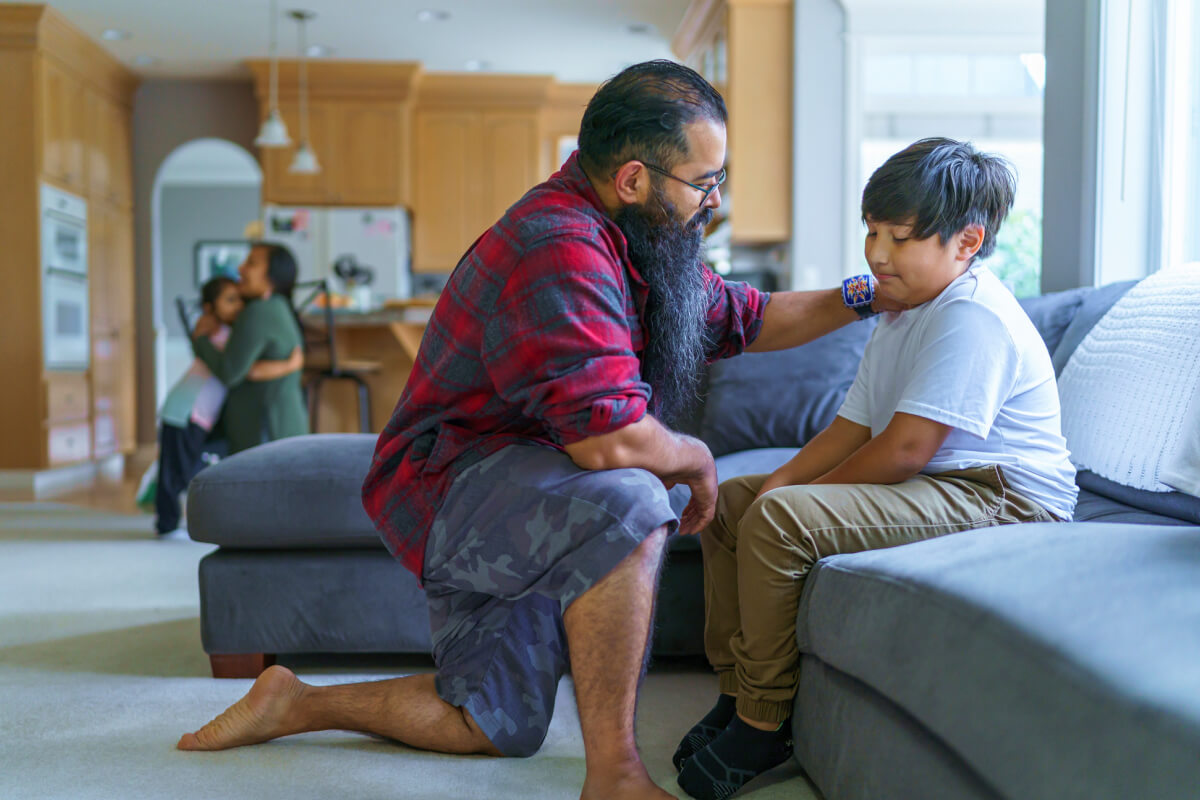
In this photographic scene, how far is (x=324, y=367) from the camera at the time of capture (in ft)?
14.8

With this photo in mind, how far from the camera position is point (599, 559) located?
129 cm

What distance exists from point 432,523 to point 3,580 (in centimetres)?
240

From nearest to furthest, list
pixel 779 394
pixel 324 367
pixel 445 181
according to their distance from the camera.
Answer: pixel 779 394 → pixel 324 367 → pixel 445 181

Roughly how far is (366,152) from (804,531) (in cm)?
710

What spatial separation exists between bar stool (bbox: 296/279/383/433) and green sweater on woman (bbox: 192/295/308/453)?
441mm

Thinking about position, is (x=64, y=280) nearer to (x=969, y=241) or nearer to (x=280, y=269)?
(x=280, y=269)

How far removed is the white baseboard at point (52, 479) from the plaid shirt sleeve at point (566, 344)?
17.7ft

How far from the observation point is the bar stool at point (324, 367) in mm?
4480

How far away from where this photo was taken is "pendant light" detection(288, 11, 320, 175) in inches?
256

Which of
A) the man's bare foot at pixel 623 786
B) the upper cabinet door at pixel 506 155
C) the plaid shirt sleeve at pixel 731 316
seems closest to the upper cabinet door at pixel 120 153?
the upper cabinet door at pixel 506 155

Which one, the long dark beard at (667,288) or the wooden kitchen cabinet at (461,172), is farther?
the wooden kitchen cabinet at (461,172)

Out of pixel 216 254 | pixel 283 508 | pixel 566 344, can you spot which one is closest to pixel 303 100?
pixel 216 254

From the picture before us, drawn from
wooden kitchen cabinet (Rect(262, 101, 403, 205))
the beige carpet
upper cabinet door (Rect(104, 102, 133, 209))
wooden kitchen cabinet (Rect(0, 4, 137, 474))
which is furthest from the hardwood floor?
wooden kitchen cabinet (Rect(262, 101, 403, 205))

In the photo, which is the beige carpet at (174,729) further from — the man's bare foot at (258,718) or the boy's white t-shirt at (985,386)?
the boy's white t-shirt at (985,386)
